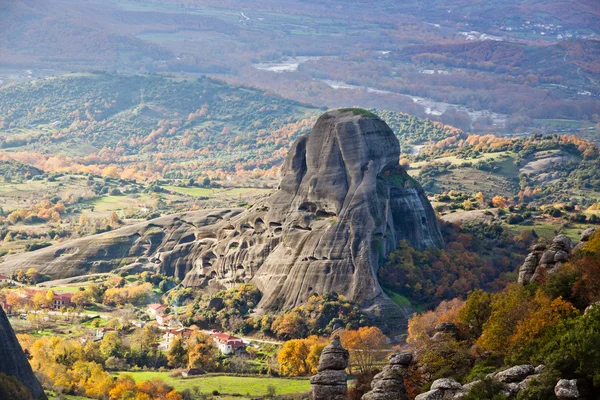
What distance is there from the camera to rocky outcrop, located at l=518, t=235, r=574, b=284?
2844 inches

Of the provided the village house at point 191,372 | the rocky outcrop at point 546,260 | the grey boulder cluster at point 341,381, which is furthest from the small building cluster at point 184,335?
the grey boulder cluster at point 341,381

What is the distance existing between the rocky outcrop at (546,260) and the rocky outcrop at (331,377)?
49.0 ft

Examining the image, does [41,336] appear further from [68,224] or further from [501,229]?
[68,224]

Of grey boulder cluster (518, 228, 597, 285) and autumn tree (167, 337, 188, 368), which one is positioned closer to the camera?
grey boulder cluster (518, 228, 597, 285)

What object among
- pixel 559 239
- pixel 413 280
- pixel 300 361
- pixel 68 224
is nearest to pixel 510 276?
pixel 413 280

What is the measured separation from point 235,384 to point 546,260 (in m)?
26.5

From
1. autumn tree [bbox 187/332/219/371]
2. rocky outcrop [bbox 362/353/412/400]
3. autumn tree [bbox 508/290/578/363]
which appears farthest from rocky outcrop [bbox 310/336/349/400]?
autumn tree [bbox 187/332/219/371]

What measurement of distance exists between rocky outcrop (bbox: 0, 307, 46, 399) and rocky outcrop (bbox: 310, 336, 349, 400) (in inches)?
788

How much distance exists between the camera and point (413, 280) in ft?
361

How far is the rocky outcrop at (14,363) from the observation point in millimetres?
72875

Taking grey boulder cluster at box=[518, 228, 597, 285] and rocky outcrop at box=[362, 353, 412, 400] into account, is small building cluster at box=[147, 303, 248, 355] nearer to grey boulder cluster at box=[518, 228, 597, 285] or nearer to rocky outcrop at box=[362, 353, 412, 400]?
grey boulder cluster at box=[518, 228, 597, 285]

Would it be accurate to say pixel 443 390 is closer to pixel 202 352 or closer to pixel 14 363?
pixel 14 363

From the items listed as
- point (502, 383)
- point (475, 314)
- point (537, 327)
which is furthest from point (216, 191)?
point (502, 383)

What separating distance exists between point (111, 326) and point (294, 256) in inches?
660
